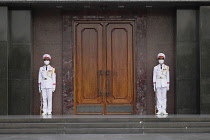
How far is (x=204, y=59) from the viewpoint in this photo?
12789mm

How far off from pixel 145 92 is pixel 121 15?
2.72 meters

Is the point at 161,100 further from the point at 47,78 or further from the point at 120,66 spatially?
the point at 47,78

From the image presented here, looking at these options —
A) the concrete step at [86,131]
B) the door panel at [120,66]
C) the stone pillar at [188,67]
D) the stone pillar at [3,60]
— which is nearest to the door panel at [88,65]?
the door panel at [120,66]

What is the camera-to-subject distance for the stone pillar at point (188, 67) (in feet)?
42.9

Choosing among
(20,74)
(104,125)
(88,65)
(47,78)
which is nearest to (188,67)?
(88,65)

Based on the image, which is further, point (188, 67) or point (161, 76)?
point (188, 67)

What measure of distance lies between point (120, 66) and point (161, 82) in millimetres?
1540

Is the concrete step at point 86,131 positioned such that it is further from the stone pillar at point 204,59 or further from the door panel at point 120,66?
the door panel at point 120,66

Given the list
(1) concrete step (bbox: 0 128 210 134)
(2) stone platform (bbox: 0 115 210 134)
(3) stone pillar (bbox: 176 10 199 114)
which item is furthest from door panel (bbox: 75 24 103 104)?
(1) concrete step (bbox: 0 128 210 134)

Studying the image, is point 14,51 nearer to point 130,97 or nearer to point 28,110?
point 28,110

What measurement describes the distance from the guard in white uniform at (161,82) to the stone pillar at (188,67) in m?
0.43

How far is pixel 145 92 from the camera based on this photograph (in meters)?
13.4

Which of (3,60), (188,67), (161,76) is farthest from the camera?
(188,67)

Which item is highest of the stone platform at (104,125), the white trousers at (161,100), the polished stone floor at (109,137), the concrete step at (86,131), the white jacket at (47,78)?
the white jacket at (47,78)
